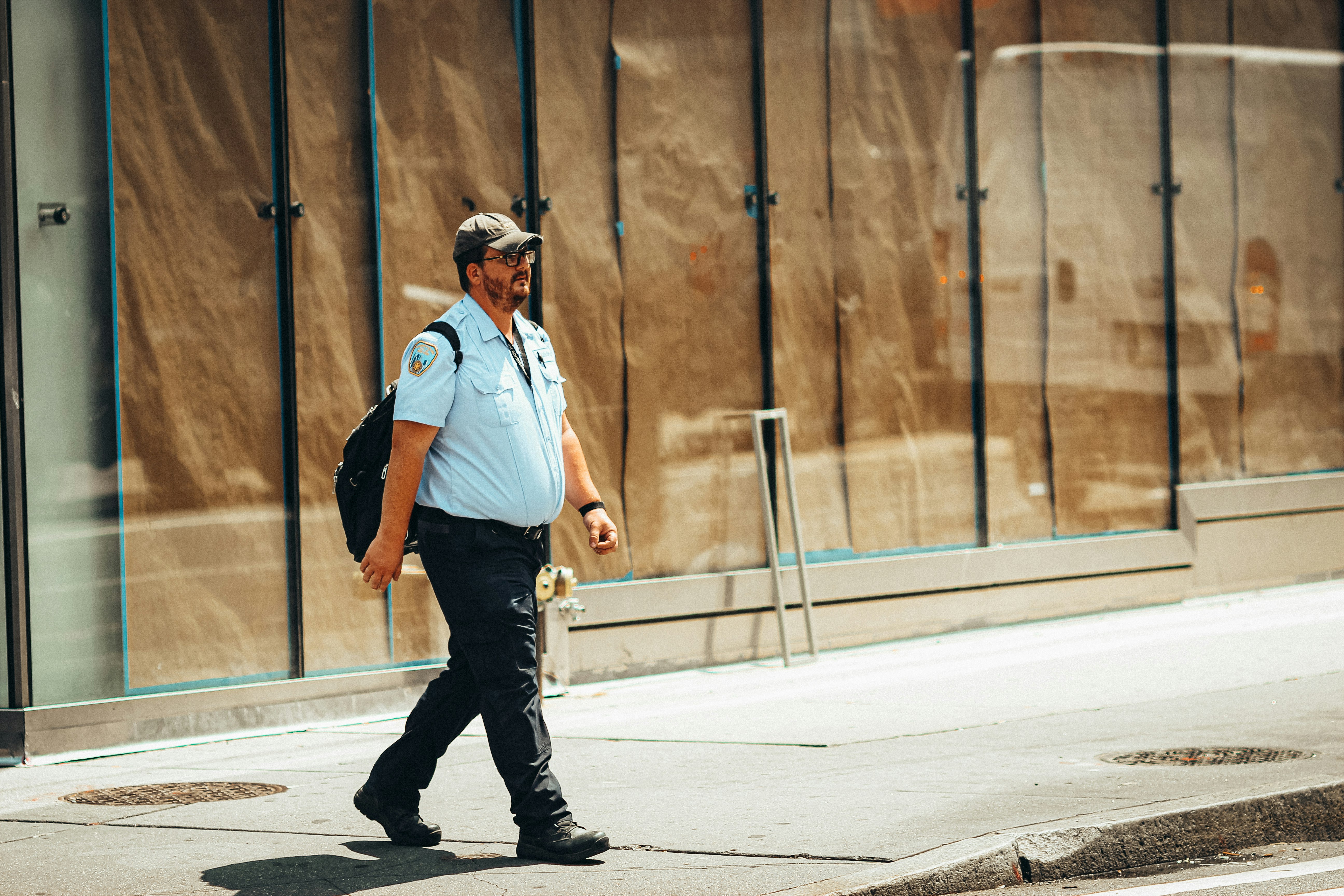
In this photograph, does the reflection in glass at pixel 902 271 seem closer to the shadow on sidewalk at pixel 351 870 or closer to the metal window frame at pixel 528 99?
the metal window frame at pixel 528 99

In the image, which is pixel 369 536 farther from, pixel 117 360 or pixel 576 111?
pixel 576 111

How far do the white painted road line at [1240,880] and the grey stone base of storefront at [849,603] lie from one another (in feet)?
14.4

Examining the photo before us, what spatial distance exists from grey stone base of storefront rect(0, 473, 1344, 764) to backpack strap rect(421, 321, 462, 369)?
323 cm

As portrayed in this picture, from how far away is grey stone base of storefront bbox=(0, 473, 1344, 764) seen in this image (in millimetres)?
7832

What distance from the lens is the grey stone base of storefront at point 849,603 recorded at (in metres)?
7.83

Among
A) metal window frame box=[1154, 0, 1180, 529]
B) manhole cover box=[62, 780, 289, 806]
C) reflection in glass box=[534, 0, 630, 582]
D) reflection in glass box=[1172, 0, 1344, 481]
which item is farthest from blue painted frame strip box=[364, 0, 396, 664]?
reflection in glass box=[1172, 0, 1344, 481]

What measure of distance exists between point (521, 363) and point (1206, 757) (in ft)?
10.5

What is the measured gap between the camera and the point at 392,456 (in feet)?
17.5

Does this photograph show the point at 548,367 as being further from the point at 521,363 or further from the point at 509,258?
the point at 509,258

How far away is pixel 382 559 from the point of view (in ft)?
17.4

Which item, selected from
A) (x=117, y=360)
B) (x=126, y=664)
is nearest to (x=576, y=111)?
(x=117, y=360)

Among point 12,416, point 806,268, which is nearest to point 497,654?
point 12,416

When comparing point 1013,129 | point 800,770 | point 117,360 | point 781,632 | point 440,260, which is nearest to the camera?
point 800,770

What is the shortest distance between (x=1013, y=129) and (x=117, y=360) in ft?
20.5
